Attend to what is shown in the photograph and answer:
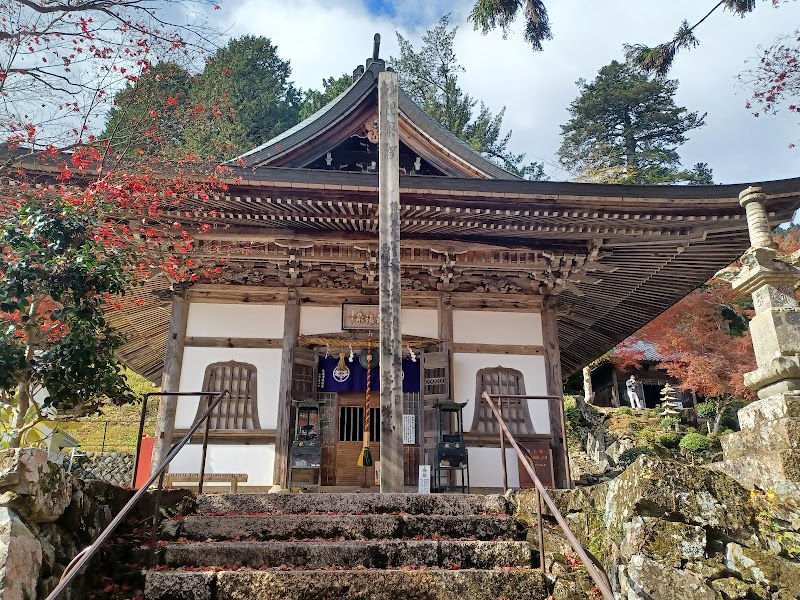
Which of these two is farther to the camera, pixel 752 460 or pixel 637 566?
pixel 752 460

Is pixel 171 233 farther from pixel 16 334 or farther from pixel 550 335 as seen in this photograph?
pixel 550 335

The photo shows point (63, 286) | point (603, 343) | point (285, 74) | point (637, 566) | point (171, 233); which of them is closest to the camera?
point (637, 566)

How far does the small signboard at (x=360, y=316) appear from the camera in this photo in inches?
389

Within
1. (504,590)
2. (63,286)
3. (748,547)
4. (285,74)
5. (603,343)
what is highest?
(285,74)

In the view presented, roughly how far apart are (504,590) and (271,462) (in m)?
5.65

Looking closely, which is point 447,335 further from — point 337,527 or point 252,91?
point 252,91

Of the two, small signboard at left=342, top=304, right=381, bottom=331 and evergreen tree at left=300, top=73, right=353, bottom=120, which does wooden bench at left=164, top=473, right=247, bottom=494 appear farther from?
Result: evergreen tree at left=300, top=73, right=353, bottom=120

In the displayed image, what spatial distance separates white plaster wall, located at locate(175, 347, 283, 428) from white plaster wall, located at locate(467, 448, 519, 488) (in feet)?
10.4

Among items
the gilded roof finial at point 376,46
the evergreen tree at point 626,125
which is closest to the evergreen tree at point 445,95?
the evergreen tree at point 626,125

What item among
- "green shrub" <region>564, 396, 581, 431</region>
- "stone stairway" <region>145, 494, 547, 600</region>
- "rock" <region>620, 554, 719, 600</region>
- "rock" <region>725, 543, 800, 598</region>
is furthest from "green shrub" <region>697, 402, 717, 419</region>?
"rock" <region>620, 554, 719, 600</region>

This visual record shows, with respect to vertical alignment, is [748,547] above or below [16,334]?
below

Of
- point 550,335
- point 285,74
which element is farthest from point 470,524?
point 285,74

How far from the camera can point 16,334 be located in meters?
5.83

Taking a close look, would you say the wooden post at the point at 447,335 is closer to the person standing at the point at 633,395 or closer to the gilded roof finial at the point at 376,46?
the gilded roof finial at the point at 376,46
